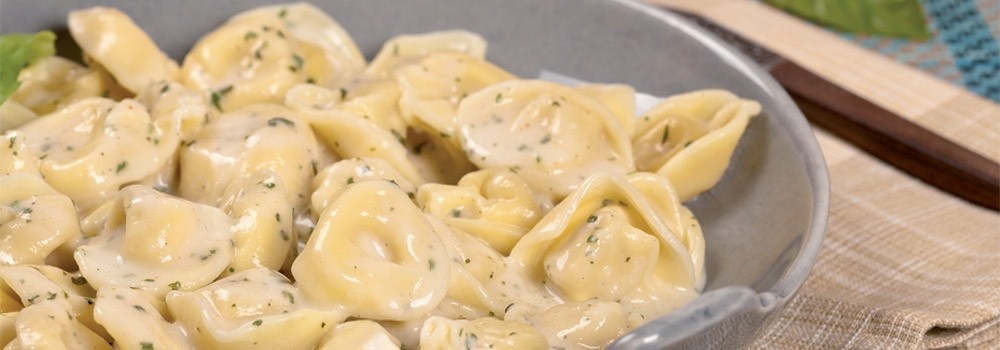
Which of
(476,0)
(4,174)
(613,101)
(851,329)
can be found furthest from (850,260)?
(4,174)

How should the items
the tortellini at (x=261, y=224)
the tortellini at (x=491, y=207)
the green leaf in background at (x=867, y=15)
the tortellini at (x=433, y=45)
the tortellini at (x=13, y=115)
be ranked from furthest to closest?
the green leaf in background at (x=867, y=15) → the tortellini at (x=433, y=45) → the tortellini at (x=13, y=115) → the tortellini at (x=491, y=207) → the tortellini at (x=261, y=224)

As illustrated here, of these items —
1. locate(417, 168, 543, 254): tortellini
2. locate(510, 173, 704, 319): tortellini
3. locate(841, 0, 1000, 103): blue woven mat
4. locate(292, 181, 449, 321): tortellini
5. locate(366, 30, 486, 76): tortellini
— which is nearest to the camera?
locate(292, 181, 449, 321): tortellini

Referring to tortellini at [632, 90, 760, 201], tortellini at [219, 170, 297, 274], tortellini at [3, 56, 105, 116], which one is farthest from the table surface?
tortellini at [3, 56, 105, 116]

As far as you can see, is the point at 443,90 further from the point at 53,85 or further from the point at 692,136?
the point at 53,85

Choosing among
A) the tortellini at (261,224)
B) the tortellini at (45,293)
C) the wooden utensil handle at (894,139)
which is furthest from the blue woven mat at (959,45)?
the tortellini at (45,293)

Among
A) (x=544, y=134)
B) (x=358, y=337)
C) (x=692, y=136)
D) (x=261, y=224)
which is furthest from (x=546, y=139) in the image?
(x=358, y=337)

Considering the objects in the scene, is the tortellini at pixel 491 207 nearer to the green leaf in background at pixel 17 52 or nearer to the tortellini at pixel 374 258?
the tortellini at pixel 374 258

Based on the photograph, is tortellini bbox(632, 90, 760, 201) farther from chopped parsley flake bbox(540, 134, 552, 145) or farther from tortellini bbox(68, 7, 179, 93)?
tortellini bbox(68, 7, 179, 93)
